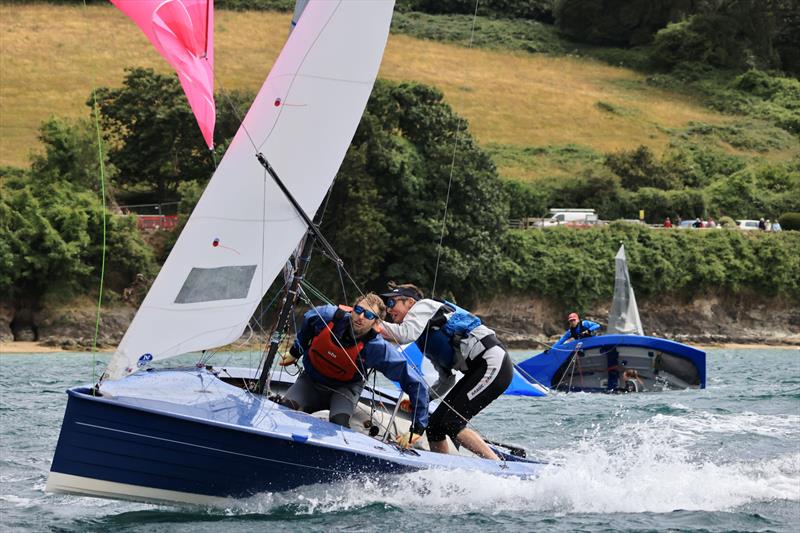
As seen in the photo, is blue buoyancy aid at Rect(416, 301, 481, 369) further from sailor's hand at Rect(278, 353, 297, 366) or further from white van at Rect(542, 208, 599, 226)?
white van at Rect(542, 208, 599, 226)

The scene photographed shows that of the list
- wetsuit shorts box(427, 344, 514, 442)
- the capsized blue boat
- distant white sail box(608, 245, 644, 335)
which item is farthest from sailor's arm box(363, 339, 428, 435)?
distant white sail box(608, 245, 644, 335)

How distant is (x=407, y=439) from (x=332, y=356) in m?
1.10

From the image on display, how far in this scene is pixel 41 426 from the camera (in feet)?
53.9

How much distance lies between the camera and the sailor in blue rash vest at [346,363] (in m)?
11.0

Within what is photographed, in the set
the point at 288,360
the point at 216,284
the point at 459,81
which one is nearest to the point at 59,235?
the point at 288,360

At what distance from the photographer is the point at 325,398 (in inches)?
457

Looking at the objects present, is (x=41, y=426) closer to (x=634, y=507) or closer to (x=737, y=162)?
(x=634, y=507)

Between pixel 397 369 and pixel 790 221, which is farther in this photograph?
pixel 790 221

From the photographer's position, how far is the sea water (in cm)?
1032

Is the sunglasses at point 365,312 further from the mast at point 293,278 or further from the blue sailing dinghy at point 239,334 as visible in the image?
the blue sailing dinghy at point 239,334

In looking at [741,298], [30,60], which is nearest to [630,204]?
[741,298]

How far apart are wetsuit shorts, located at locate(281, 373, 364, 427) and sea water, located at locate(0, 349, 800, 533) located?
859mm

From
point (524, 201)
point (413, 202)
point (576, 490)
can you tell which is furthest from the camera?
point (524, 201)

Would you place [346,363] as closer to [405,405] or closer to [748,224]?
[405,405]
